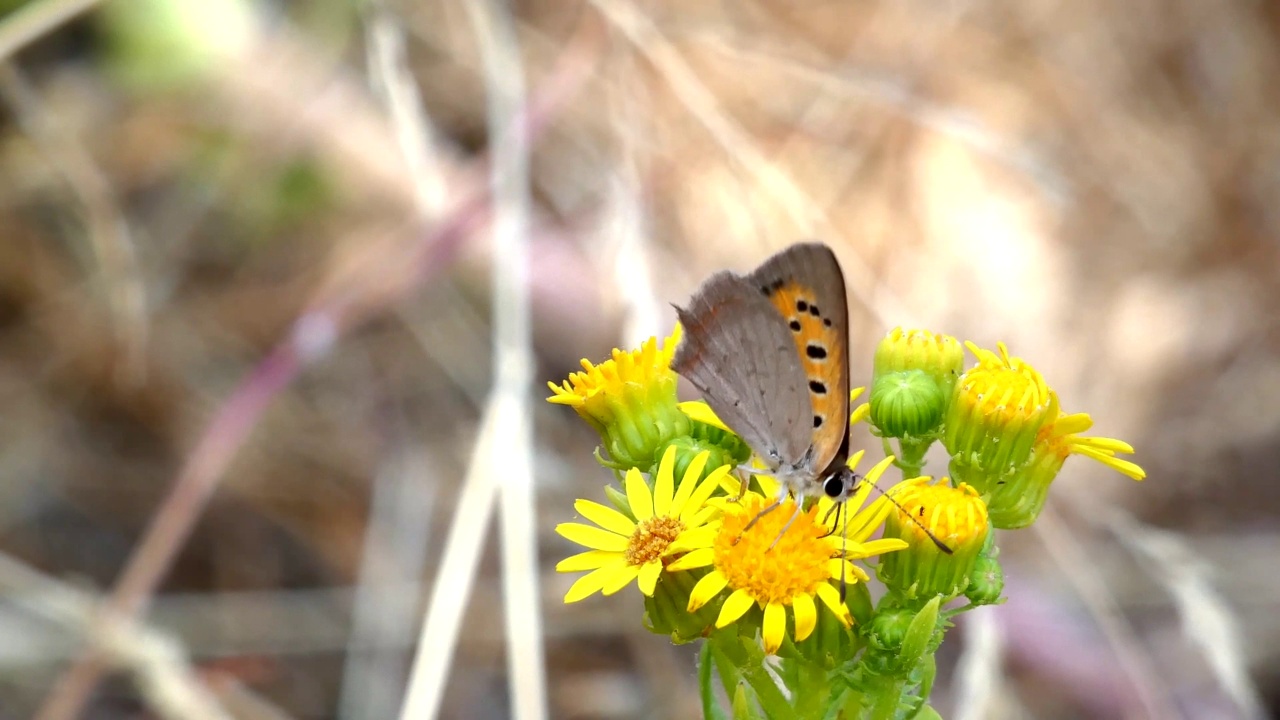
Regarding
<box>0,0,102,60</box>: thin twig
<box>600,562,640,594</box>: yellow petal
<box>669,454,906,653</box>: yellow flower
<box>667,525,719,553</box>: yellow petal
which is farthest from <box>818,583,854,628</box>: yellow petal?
<box>0,0,102,60</box>: thin twig

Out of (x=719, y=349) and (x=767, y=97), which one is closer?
(x=719, y=349)

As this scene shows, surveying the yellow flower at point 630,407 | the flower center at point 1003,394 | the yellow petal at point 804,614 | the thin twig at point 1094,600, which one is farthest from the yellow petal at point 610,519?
the thin twig at point 1094,600

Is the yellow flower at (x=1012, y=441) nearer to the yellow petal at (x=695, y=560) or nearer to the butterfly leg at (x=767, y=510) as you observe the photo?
the butterfly leg at (x=767, y=510)

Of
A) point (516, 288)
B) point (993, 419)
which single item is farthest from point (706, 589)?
point (516, 288)

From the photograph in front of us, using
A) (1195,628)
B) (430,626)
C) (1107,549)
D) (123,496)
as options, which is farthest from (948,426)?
(123,496)

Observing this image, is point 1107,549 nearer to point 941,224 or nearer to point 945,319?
point 945,319

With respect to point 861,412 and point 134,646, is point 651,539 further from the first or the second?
point 134,646
